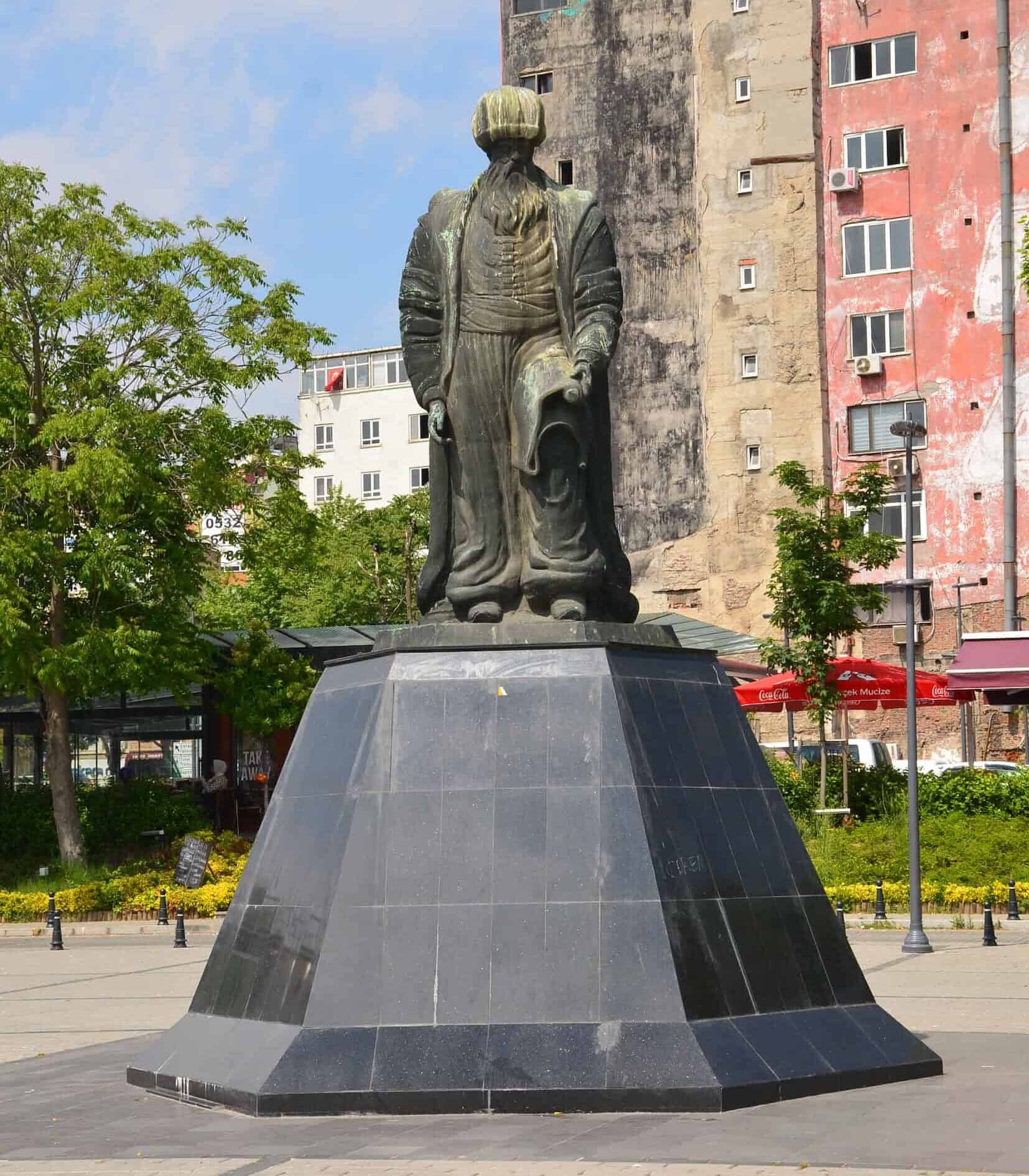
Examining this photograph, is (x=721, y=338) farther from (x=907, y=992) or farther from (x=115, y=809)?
(x=907, y=992)

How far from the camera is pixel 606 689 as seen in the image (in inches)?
421

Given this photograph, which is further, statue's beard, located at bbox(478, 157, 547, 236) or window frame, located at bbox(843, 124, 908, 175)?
window frame, located at bbox(843, 124, 908, 175)

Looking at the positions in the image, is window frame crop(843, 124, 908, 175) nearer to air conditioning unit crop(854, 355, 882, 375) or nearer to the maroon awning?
air conditioning unit crop(854, 355, 882, 375)

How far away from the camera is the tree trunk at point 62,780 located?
102 ft

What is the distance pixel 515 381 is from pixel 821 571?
20.4 m

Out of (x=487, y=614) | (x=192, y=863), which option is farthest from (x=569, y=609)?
(x=192, y=863)

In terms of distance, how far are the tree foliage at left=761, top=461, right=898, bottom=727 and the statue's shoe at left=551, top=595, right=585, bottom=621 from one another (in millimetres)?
19527

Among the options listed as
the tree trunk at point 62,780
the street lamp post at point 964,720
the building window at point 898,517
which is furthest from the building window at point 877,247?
the tree trunk at point 62,780

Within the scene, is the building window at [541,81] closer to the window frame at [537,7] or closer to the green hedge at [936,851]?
the window frame at [537,7]

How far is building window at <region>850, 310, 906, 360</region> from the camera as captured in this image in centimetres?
4591

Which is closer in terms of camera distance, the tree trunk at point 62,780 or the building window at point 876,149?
the tree trunk at point 62,780

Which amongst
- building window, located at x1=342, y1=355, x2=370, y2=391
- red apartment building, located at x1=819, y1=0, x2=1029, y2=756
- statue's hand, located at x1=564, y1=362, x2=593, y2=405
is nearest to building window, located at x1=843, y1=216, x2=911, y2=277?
red apartment building, located at x1=819, y1=0, x2=1029, y2=756

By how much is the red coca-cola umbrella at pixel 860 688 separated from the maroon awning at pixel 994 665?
195cm

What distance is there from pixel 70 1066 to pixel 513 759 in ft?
13.5
